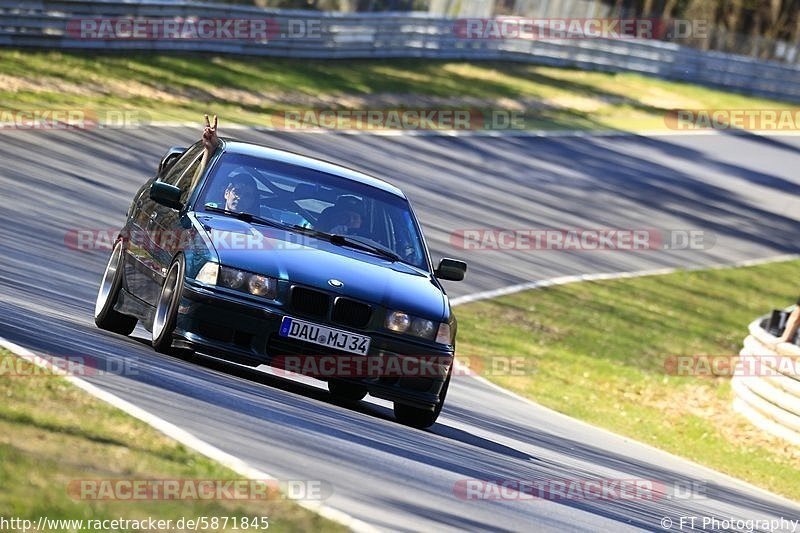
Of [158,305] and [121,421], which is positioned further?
[158,305]

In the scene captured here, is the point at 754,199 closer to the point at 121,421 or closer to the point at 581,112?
the point at 581,112

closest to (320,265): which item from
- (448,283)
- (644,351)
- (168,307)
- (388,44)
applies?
(168,307)

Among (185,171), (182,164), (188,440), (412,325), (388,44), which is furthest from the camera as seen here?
(388,44)

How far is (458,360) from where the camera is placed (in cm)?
1806

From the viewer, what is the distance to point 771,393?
1730 centimetres

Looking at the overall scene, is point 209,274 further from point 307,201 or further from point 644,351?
point 644,351

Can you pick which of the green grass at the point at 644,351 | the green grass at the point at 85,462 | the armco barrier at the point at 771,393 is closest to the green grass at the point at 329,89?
the green grass at the point at 644,351

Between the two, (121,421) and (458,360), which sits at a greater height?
(121,421)

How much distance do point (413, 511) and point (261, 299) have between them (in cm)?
295

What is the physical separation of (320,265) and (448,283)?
1221 cm

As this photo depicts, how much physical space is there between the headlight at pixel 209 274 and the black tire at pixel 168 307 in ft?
0.41

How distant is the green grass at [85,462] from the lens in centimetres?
592

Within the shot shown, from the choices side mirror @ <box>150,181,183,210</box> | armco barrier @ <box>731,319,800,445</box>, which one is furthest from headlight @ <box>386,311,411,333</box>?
armco barrier @ <box>731,319,800,445</box>

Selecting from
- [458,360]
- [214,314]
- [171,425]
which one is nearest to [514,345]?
[458,360]
